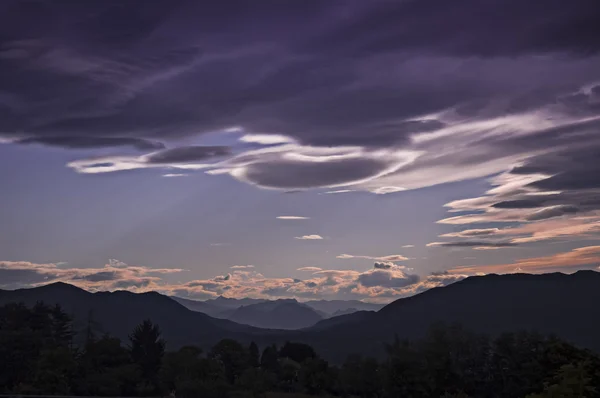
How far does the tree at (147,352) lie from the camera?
66188 millimetres

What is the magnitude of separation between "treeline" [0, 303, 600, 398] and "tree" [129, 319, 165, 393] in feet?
0.35

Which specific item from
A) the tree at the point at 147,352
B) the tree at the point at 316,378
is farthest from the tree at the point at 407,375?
the tree at the point at 147,352

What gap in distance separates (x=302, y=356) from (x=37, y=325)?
4137 centimetres

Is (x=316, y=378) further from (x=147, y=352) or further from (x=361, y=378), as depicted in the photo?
(x=147, y=352)

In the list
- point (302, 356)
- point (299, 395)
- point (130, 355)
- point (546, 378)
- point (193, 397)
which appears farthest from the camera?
point (302, 356)

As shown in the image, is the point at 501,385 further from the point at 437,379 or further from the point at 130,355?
the point at 130,355

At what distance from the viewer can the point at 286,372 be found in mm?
73750

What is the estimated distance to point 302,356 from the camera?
10369 cm

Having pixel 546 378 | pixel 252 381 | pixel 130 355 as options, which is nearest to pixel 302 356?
pixel 130 355

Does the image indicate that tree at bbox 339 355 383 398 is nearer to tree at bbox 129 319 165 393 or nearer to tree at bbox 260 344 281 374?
tree at bbox 260 344 281 374

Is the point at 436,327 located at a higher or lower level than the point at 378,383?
higher

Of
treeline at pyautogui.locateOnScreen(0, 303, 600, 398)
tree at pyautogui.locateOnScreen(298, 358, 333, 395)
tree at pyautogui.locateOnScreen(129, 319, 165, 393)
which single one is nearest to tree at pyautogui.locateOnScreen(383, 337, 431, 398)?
treeline at pyautogui.locateOnScreen(0, 303, 600, 398)

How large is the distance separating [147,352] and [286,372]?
15.3 metres

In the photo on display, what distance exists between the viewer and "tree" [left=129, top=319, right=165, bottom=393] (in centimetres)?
6619
